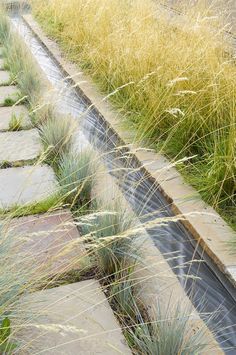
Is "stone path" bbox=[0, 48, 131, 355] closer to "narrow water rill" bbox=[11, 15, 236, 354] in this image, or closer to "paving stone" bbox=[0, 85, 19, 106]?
"narrow water rill" bbox=[11, 15, 236, 354]

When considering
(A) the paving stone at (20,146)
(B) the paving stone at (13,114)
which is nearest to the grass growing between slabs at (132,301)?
(A) the paving stone at (20,146)

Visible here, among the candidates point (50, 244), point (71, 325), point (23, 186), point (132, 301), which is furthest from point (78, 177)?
point (71, 325)

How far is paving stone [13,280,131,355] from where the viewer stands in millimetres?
1608

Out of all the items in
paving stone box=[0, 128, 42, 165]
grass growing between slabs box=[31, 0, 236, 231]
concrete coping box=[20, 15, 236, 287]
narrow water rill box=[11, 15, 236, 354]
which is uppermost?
grass growing between slabs box=[31, 0, 236, 231]

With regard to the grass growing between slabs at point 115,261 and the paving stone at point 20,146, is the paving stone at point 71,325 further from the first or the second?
the paving stone at point 20,146

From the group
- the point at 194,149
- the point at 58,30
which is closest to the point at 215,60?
the point at 194,149

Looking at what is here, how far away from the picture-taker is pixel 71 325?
1695mm

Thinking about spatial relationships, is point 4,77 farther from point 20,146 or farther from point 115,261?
point 115,261

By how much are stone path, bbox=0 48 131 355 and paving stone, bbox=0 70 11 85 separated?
3.94ft

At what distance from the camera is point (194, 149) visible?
305cm

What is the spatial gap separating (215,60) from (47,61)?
2747 millimetres

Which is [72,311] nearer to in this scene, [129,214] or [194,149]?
[129,214]

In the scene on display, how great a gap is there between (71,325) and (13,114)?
→ 2060 millimetres

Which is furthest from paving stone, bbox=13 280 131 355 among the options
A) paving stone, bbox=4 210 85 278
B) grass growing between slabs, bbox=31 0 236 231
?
grass growing between slabs, bbox=31 0 236 231
